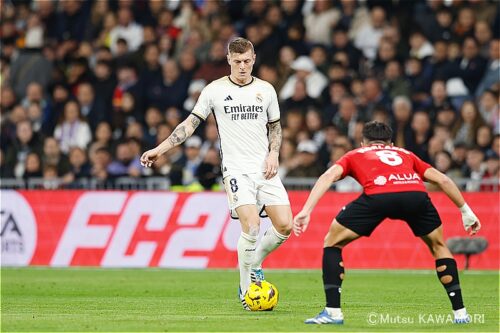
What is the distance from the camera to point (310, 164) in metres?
21.3

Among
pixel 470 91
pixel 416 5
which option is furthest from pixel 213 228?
pixel 416 5

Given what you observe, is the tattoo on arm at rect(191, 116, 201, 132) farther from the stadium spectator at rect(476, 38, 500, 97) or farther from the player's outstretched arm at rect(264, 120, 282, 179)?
the stadium spectator at rect(476, 38, 500, 97)

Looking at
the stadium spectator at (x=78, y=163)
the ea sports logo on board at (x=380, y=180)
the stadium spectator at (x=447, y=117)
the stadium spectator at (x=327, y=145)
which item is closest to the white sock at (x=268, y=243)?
the ea sports logo on board at (x=380, y=180)

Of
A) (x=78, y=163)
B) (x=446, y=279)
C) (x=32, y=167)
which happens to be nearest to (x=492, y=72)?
(x=78, y=163)

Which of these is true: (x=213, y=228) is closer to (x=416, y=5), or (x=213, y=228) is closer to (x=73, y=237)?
(x=73, y=237)

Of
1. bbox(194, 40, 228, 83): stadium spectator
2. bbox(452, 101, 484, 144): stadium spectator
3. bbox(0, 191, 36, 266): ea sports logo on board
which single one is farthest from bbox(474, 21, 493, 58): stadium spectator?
bbox(0, 191, 36, 266): ea sports logo on board

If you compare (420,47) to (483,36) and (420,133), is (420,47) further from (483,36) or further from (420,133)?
(420,133)

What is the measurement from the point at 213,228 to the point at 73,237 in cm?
250

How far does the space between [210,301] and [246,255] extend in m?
1.34

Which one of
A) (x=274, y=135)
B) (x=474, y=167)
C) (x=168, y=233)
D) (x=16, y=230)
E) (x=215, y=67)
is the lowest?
(x=168, y=233)

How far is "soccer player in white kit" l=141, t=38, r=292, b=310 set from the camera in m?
13.1

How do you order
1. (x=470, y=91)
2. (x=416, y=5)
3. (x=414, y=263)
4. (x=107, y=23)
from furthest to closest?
(x=107, y=23) < (x=416, y=5) < (x=470, y=91) < (x=414, y=263)

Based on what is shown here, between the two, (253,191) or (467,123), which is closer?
(253,191)

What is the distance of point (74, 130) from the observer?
24594 millimetres
